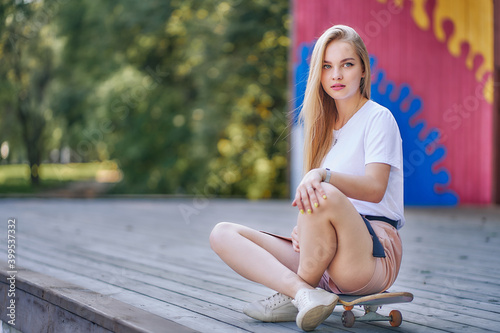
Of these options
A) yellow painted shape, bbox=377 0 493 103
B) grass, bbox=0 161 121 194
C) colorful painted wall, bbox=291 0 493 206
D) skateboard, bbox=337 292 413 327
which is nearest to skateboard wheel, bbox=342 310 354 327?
skateboard, bbox=337 292 413 327

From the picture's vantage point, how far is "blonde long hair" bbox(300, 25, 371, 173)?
2107 millimetres

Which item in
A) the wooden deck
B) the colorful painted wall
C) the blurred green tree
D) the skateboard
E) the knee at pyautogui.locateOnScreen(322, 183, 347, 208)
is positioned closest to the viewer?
the knee at pyautogui.locateOnScreen(322, 183, 347, 208)

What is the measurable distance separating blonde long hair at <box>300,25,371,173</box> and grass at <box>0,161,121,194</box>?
45.1ft

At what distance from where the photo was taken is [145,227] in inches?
231

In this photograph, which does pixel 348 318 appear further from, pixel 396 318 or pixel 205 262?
pixel 205 262

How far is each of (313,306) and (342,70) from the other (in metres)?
0.78

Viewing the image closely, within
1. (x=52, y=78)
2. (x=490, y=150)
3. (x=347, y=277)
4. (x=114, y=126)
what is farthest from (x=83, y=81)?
(x=347, y=277)

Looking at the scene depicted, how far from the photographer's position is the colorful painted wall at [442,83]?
8102 millimetres

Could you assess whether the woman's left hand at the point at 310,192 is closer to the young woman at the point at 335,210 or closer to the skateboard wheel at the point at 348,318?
the young woman at the point at 335,210

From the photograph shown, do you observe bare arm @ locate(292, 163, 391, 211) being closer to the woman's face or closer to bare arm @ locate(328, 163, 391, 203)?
bare arm @ locate(328, 163, 391, 203)

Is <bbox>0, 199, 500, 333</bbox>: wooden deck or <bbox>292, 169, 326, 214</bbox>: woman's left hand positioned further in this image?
<bbox>0, 199, 500, 333</bbox>: wooden deck

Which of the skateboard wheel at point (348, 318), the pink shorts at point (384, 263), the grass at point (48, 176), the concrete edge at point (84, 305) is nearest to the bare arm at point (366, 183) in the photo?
the pink shorts at point (384, 263)

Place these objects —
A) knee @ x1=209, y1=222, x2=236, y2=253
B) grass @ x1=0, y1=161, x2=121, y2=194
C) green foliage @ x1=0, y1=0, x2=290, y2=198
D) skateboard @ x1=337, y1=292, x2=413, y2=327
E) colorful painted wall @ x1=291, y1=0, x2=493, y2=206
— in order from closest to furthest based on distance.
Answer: skateboard @ x1=337, y1=292, x2=413, y2=327 → knee @ x1=209, y1=222, x2=236, y2=253 → colorful painted wall @ x1=291, y1=0, x2=493, y2=206 → green foliage @ x1=0, y1=0, x2=290, y2=198 → grass @ x1=0, y1=161, x2=121, y2=194

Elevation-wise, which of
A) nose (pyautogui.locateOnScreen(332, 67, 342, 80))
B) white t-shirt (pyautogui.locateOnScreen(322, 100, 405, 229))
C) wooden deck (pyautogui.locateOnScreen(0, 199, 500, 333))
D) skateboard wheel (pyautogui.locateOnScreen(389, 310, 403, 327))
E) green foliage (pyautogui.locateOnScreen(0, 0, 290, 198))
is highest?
green foliage (pyautogui.locateOnScreen(0, 0, 290, 198))
